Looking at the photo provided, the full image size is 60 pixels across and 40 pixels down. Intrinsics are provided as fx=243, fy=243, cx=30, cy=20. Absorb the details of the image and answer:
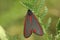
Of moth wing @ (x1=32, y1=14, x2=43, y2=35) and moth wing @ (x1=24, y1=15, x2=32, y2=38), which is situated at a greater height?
moth wing @ (x1=32, y1=14, x2=43, y2=35)

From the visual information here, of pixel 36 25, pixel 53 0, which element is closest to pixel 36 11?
pixel 36 25

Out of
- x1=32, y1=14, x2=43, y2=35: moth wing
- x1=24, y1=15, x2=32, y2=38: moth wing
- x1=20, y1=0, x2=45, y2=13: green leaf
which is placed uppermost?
x1=20, y1=0, x2=45, y2=13: green leaf

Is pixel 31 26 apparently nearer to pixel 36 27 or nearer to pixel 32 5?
pixel 36 27

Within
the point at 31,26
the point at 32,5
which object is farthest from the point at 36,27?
the point at 32,5

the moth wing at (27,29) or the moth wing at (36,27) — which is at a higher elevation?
the moth wing at (36,27)

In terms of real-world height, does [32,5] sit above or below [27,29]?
above

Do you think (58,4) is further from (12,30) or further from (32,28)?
(32,28)

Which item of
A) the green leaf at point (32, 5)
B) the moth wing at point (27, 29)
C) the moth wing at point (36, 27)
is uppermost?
the green leaf at point (32, 5)

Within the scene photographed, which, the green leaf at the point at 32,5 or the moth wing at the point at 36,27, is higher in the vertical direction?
the green leaf at the point at 32,5

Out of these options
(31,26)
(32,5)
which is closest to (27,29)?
(31,26)
